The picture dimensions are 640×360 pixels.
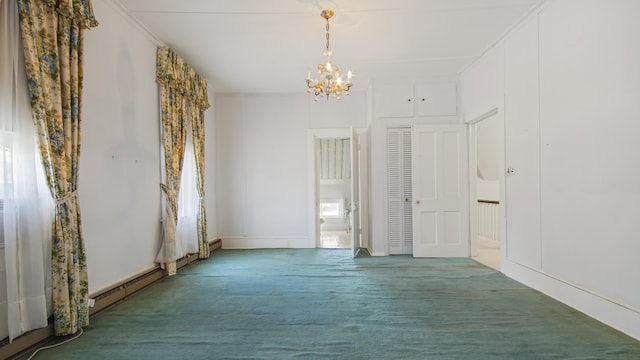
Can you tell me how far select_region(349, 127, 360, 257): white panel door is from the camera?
18.1ft

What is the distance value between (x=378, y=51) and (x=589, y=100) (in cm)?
254

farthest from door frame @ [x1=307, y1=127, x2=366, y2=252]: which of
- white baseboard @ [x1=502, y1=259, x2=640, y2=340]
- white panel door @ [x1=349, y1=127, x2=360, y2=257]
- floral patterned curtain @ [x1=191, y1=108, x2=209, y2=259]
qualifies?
white baseboard @ [x1=502, y1=259, x2=640, y2=340]

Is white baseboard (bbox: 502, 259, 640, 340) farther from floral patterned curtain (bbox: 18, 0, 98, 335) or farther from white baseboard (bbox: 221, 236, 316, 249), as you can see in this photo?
floral patterned curtain (bbox: 18, 0, 98, 335)

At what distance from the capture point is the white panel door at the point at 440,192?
5.34 m

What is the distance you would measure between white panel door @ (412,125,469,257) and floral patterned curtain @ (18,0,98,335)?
4548mm

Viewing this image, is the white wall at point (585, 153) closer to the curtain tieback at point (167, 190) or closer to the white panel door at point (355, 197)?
the white panel door at point (355, 197)

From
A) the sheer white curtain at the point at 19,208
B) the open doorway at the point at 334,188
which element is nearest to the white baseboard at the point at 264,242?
the open doorway at the point at 334,188

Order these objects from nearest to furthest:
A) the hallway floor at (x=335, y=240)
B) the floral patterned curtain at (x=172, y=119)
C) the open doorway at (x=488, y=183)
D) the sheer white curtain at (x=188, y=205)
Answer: the floral patterned curtain at (x=172, y=119), the sheer white curtain at (x=188, y=205), the hallway floor at (x=335, y=240), the open doorway at (x=488, y=183)

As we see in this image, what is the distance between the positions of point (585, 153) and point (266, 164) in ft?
16.3

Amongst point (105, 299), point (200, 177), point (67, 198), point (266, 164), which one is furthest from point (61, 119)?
point (266, 164)

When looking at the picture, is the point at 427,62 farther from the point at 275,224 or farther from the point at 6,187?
the point at 6,187

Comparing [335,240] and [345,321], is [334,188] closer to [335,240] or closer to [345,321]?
[335,240]

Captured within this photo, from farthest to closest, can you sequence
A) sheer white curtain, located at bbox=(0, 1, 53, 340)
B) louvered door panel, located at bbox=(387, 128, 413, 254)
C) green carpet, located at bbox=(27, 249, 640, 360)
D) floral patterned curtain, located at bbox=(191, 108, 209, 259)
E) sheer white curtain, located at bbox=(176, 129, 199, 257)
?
louvered door panel, located at bbox=(387, 128, 413, 254) → floral patterned curtain, located at bbox=(191, 108, 209, 259) → sheer white curtain, located at bbox=(176, 129, 199, 257) → green carpet, located at bbox=(27, 249, 640, 360) → sheer white curtain, located at bbox=(0, 1, 53, 340)

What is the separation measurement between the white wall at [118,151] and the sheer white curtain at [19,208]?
0.49 meters
